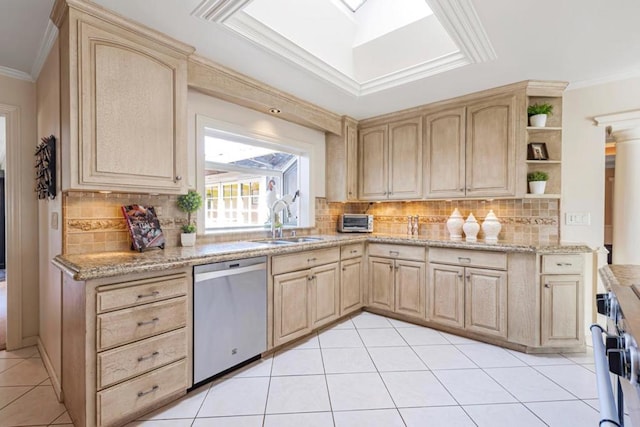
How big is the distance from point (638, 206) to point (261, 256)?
3337 millimetres

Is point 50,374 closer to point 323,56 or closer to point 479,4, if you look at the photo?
point 323,56

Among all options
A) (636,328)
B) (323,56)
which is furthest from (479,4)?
(636,328)

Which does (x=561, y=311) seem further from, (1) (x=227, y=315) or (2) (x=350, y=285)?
(1) (x=227, y=315)

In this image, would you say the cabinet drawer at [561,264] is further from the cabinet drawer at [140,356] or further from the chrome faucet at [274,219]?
the cabinet drawer at [140,356]

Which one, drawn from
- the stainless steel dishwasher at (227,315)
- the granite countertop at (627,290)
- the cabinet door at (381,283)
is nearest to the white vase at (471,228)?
the cabinet door at (381,283)

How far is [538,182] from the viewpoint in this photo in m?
2.87

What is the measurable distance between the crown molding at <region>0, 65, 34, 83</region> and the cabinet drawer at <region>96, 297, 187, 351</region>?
2384 mm

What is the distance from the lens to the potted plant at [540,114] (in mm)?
2855

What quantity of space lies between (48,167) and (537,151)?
4.04m

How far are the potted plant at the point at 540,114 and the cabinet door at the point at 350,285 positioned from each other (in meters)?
2.19

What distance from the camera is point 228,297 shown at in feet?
7.14

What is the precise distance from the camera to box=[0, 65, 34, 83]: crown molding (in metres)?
2.48

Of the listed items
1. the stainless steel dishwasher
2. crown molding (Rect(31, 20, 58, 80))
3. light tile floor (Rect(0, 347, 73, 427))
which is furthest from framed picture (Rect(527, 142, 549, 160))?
light tile floor (Rect(0, 347, 73, 427))

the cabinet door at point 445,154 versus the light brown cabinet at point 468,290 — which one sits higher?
the cabinet door at point 445,154
